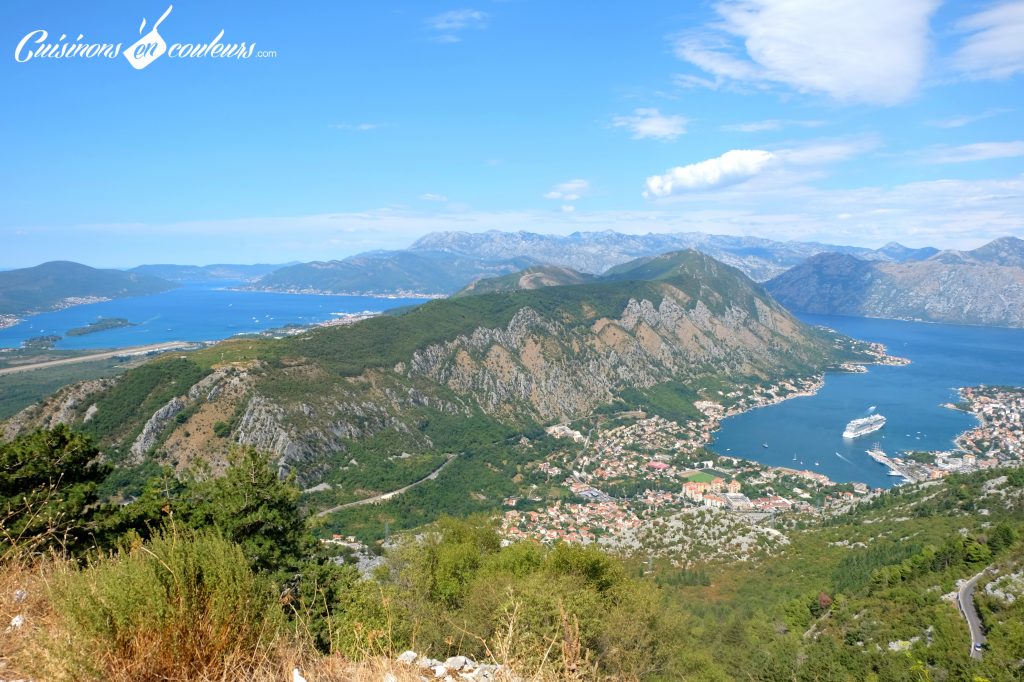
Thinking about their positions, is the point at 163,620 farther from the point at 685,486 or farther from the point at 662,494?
the point at 685,486

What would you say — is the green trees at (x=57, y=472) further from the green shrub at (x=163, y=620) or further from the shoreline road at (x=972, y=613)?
the shoreline road at (x=972, y=613)

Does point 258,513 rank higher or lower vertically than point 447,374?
higher

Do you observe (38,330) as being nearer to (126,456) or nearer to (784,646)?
(126,456)

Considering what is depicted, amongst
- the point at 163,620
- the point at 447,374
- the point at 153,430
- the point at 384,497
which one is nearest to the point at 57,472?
the point at 163,620

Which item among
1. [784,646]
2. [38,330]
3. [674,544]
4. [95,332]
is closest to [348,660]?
[784,646]

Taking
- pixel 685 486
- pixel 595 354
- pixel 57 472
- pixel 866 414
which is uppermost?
pixel 57 472

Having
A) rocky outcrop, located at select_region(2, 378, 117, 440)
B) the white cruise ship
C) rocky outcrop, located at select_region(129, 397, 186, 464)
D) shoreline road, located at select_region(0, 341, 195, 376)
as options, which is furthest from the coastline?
shoreline road, located at select_region(0, 341, 195, 376)

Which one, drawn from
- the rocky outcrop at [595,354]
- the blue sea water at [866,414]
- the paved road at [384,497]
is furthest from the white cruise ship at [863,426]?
the paved road at [384,497]
